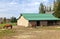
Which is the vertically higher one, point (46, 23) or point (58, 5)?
point (58, 5)

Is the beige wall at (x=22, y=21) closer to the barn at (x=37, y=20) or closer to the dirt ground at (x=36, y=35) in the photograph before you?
the barn at (x=37, y=20)

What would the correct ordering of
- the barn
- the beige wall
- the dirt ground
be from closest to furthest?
the dirt ground → the barn → the beige wall

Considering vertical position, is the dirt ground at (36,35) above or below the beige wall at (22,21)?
above

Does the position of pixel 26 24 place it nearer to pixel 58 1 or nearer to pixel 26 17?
pixel 26 17

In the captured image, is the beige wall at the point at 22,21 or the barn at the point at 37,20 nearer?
the barn at the point at 37,20

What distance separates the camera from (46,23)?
69.9 metres

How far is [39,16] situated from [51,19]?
541cm

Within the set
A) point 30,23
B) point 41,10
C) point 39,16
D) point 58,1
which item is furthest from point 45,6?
point 30,23

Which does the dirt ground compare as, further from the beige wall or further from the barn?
the beige wall

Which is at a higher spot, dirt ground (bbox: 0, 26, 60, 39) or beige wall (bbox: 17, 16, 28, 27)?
dirt ground (bbox: 0, 26, 60, 39)

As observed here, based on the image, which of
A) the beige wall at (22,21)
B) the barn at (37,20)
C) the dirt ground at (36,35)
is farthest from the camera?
the beige wall at (22,21)

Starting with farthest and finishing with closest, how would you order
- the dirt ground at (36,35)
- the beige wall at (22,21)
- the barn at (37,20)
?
the beige wall at (22,21), the barn at (37,20), the dirt ground at (36,35)

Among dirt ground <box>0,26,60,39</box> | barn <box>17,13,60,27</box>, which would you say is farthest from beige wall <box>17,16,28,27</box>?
dirt ground <box>0,26,60,39</box>

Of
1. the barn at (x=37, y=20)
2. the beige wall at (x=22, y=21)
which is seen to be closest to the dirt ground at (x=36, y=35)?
the barn at (x=37, y=20)
